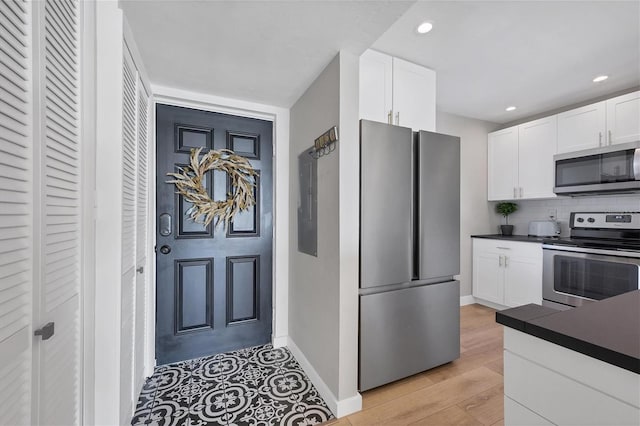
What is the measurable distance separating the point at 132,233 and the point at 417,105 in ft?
7.16

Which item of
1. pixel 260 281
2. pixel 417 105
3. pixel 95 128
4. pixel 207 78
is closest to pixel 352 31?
pixel 417 105

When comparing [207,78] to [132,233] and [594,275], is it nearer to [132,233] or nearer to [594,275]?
[132,233]

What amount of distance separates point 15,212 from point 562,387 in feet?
4.64

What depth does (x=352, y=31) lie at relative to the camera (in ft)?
4.75

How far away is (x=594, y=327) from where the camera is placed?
66cm

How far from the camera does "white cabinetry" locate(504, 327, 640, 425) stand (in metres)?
0.53

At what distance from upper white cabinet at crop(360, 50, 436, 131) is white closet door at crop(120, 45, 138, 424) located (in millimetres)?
1408

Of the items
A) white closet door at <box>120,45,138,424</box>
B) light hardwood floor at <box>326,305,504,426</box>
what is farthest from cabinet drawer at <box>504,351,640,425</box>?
white closet door at <box>120,45,138,424</box>

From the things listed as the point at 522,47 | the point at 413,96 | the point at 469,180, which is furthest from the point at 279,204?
the point at 469,180

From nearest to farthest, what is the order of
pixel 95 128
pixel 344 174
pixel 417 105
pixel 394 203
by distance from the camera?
pixel 95 128, pixel 344 174, pixel 394 203, pixel 417 105

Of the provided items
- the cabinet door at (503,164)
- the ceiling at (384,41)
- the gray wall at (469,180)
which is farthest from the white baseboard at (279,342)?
the cabinet door at (503,164)

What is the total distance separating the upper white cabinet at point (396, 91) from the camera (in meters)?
1.91

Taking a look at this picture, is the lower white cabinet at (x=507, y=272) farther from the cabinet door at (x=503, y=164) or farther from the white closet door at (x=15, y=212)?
the white closet door at (x=15, y=212)

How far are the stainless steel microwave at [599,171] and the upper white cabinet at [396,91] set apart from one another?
1.89 meters
